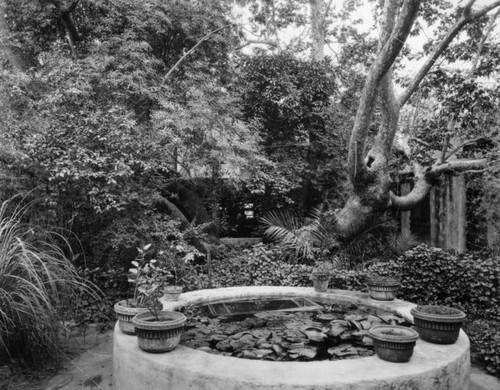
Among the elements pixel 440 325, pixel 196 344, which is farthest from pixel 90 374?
pixel 440 325

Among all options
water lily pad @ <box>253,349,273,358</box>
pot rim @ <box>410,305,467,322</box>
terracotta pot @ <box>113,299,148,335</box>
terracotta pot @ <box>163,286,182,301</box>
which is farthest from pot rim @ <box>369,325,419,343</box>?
terracotta pot @ <box>163,286,182,301</box>

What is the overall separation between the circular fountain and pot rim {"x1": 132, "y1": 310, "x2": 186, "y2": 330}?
0.64 feet

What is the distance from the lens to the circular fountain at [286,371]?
7.67 feet

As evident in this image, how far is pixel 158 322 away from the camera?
2811 mm

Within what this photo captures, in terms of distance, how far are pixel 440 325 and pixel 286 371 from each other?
130 cm

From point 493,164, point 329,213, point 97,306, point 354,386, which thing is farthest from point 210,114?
point 354,386

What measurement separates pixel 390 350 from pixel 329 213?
534 cm

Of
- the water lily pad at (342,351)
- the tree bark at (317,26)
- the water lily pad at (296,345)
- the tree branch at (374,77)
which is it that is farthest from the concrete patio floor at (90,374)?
the tree bark at (317,26)

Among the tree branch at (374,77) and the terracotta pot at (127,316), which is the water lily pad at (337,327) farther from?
the tree branch at (374,77)

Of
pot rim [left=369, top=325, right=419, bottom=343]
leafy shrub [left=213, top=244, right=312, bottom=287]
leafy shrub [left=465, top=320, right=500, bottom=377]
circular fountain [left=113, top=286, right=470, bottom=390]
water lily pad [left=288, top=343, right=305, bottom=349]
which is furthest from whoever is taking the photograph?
leafy shrub [left=213, top=244, right=312, bottom=287]

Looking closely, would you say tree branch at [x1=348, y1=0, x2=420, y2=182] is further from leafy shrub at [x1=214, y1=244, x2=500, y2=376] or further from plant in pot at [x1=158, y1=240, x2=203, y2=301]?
plant in pot at [x1=158, y1=240, x2=203, y2=301]

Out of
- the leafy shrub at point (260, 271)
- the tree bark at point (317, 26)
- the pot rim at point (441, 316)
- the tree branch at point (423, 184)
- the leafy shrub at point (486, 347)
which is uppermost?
the tree bark at point (317, 26)

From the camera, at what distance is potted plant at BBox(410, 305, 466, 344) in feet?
9.62

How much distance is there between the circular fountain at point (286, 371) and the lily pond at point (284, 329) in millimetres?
449
